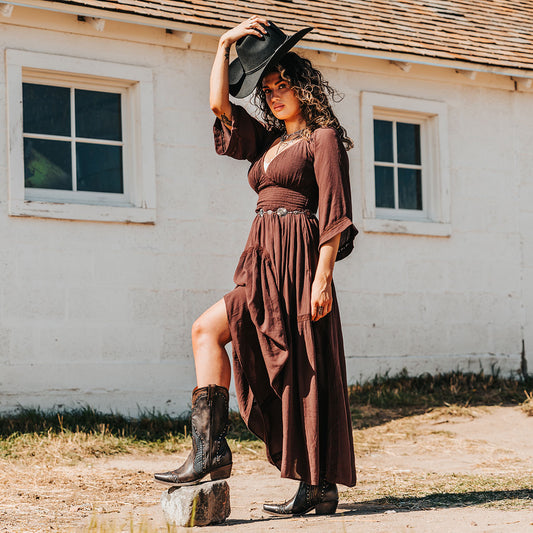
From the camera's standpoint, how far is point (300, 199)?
4.33 meters

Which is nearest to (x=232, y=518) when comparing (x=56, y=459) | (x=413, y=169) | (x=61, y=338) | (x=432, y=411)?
(x=56, y=459)

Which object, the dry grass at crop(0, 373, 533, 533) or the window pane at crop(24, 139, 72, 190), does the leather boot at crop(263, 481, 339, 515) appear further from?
the window pane at crop(24, 139, 72, 190)

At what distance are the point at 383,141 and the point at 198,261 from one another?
8.62 feet

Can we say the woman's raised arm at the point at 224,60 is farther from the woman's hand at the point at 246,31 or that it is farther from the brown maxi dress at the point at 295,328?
the brown maxi dress at the point at 295,328

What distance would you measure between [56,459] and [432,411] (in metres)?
3.54

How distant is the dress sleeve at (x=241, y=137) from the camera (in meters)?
4.44

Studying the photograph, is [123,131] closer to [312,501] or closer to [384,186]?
[384,186]

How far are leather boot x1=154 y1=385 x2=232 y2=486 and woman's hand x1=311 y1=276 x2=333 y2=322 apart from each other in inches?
22.9

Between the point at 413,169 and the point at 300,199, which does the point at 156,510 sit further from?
the point at 413,169

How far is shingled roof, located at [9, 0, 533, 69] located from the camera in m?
7.80

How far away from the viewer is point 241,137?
4465mm

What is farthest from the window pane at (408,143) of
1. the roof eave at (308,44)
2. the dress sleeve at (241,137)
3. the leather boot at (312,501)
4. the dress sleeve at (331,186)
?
the leather boot at (312,501)

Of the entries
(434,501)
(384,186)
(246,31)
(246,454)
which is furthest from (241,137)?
(384,186)

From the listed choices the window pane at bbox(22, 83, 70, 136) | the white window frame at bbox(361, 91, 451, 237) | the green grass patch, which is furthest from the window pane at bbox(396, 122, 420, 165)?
the window pane at bbox(22, 83, 70, 136)
